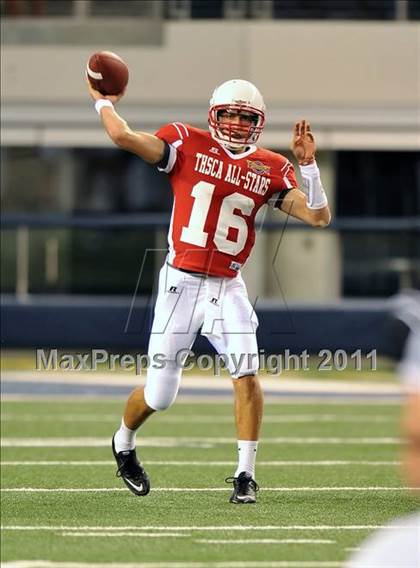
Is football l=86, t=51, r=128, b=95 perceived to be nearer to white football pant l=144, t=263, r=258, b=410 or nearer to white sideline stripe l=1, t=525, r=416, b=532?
white football pant l=144, t=263, r=258, b=410

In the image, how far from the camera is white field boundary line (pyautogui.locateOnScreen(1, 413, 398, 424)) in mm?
9797

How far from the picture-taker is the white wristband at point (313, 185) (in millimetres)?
6082

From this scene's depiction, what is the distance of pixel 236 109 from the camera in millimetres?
Result: 6230

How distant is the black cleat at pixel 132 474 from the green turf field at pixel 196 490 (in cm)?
5

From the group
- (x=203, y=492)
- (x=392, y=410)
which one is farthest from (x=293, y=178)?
(x=392, y=410)

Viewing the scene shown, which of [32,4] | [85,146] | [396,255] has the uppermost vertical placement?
[32,4]

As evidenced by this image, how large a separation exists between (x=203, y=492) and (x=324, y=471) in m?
1.00

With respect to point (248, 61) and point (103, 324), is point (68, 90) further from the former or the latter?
point (103, 324)

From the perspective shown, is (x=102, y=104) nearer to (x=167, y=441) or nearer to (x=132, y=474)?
(x=132, y=474)

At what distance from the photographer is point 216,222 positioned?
20.6ft

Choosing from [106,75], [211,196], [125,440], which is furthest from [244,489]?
[106,75]

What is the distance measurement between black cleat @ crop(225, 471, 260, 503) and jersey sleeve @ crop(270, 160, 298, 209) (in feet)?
3.61

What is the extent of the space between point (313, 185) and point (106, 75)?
35.0 inches

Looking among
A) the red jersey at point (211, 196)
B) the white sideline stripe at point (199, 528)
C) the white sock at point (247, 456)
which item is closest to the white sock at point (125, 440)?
the white sock at point (247, 456)
